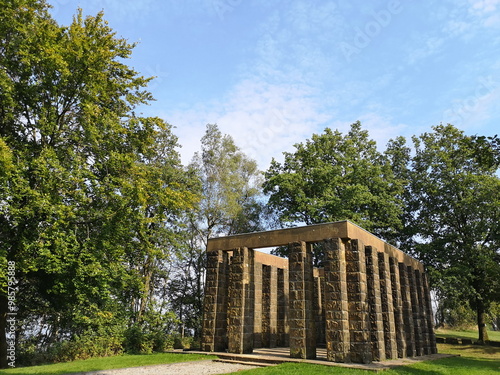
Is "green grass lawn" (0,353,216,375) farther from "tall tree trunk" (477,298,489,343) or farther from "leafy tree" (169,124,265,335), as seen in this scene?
"tall tree trunk" (477,298,489,343)

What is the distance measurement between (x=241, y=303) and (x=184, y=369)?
4.12m

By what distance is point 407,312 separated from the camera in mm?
16516

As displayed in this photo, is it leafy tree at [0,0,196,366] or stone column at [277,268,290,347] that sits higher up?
leafy tree at [0,0,196,366]

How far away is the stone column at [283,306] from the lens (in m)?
20.1

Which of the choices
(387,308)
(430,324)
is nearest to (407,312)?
(387,308)

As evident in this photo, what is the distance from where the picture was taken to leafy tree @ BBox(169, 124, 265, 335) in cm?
3005

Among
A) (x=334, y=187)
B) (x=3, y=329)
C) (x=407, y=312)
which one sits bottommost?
(x=3, y=329)

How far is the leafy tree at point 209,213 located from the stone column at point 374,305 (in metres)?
17.1

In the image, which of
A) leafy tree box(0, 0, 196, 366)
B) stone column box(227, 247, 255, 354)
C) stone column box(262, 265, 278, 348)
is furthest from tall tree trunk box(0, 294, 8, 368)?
stone column box(262, 265, 278, 348)

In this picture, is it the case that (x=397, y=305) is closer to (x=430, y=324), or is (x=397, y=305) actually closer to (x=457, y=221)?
(x=430, y=324)

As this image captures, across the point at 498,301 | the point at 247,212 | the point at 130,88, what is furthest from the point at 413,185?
the point at 130,88

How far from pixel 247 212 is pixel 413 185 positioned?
14950mm

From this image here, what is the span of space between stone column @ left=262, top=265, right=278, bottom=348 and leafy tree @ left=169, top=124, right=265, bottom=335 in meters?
10.8

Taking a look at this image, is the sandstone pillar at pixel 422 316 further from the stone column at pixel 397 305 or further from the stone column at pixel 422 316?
the stone column at pixel 397 305
